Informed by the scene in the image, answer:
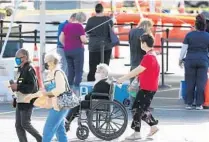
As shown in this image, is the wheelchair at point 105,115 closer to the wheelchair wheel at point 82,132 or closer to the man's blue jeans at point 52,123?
the wheelchair wheel at point 82,132

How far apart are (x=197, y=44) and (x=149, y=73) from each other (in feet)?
11.3

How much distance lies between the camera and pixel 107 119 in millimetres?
11555

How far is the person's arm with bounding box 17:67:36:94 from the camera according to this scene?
10430 mm

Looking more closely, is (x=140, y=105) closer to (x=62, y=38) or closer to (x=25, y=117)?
(x=25, y=117)

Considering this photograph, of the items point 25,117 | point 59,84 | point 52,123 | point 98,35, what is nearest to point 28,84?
point 25,117

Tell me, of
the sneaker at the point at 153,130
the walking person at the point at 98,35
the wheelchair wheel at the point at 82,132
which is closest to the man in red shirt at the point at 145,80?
the sneaker at the point at 153,130

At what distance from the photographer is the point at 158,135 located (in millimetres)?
12328

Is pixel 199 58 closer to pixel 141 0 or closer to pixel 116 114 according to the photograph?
pixel 116 114

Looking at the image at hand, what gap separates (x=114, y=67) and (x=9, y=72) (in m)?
6.61

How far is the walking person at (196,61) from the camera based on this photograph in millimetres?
14695

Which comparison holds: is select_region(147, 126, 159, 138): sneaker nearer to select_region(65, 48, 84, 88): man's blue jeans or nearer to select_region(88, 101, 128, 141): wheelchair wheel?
select_region(88, 101, 128, 141): wheelchair wheel

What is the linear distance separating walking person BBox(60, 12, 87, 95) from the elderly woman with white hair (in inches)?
199

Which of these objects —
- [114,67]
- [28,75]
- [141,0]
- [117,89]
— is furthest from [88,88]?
[141,0]

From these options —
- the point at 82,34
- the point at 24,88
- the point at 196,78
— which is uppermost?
the point at 82,34
